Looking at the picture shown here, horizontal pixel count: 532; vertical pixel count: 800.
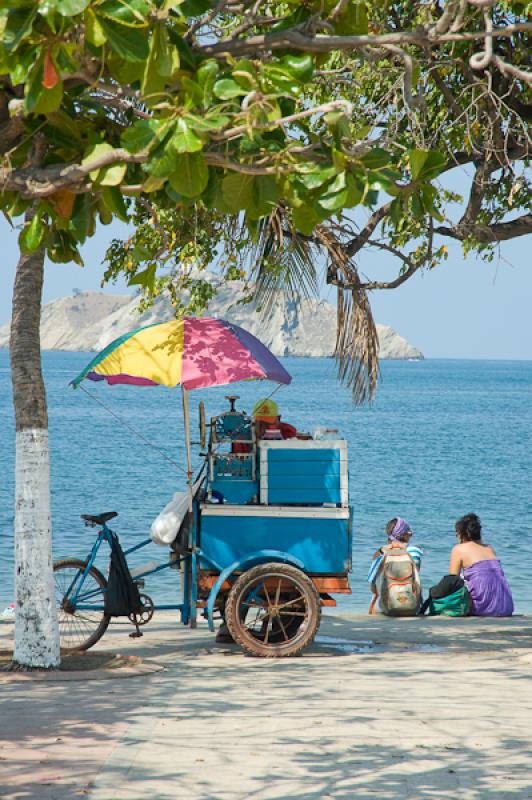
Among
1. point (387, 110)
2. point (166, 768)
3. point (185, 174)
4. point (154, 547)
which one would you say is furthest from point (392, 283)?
point (154, 547)

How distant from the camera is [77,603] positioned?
877 cm

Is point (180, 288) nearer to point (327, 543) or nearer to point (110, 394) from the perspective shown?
point (327, 543)

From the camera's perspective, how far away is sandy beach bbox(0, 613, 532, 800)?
5266mm

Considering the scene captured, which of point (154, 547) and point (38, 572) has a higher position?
point (38, 572)

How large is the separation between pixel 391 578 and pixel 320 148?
24.6 feet

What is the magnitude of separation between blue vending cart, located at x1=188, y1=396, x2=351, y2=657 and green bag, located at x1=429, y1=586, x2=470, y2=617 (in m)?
2.74

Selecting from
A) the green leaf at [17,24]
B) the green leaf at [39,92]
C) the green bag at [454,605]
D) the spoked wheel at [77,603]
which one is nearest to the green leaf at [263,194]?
the green leaf at [39,92]

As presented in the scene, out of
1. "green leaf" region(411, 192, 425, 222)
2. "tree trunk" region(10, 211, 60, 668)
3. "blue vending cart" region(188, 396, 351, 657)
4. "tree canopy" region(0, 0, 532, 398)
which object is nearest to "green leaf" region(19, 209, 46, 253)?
"tree canopy" region(0, 0, 532, 398)

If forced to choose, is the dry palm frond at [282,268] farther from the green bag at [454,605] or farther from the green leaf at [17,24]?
the green leaf at [17,24]

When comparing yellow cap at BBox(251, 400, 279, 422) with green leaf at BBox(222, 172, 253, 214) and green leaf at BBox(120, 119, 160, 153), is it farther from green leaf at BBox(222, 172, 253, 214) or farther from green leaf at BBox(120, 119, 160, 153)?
green leaf at BBox(120, 119, 160, 153)

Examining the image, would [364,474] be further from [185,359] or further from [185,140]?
[185,140]

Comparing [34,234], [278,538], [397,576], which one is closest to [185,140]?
[34,234]

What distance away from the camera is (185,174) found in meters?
3.79

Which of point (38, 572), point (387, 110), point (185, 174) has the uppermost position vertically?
point (387, 110)
